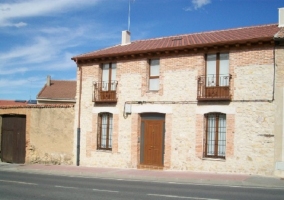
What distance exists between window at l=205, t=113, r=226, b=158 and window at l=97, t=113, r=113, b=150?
19.0ft

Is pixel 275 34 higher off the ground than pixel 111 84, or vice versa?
pixel 275 34

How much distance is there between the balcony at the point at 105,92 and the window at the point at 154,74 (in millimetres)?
2146

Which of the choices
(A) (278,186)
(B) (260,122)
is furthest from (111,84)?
(A) (278,186)

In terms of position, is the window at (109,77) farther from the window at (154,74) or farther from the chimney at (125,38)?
the chimney at (125,38)

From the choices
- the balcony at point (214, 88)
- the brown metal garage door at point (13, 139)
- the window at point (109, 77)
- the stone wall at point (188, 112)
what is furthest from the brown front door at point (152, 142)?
the brown metal garage door at point (13, 139)

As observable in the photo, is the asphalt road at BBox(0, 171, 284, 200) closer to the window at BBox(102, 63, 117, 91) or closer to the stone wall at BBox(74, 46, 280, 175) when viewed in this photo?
the stone wall at BBox(74, 46, 280, 175)

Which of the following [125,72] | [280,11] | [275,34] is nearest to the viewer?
[275,34]

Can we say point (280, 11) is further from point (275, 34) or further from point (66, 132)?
point (66, 132)

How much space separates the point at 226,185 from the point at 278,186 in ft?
6.04

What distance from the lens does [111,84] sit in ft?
65.0

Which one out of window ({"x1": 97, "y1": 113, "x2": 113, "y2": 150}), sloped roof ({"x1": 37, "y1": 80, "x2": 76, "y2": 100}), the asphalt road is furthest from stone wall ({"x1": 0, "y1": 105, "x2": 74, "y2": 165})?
sloped roof ({"x1": 37, "y1": 80, "x2": 76, "y2": 100})

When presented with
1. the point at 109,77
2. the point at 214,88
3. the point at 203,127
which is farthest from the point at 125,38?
the point at 203,127

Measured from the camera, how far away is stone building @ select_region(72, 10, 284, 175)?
50.1ft

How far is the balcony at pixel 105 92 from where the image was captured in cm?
1956
